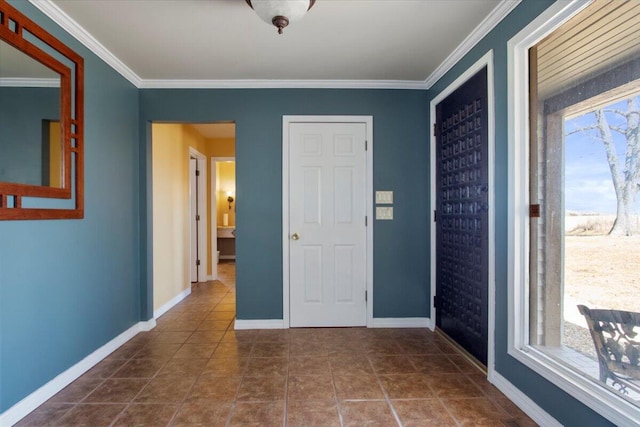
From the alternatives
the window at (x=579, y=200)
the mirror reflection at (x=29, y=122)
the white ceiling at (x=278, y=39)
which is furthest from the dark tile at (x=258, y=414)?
the white ceiling at (x=278, y=39)

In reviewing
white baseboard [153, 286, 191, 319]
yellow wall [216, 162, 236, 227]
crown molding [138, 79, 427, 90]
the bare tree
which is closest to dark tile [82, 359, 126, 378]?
white baseboard [153, 286, 191, 319]

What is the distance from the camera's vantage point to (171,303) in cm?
396

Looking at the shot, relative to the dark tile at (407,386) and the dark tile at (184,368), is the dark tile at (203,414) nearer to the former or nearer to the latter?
the dark tile at (184,368)

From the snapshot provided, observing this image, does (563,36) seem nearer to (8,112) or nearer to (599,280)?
(599,280)

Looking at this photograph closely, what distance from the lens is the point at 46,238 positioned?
1.98 metres

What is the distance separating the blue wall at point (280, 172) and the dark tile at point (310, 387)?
103cm

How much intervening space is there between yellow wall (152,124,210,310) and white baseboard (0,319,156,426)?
83cm

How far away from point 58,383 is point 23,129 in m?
1.60

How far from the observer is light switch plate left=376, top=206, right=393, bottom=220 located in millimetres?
3232

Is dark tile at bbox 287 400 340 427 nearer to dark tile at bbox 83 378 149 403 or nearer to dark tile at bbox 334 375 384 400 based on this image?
dark tile at bbox 334 375 384 400

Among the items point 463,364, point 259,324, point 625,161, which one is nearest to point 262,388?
point 259,324

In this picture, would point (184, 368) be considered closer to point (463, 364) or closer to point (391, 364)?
point (391, 364)

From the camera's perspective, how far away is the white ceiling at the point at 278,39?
80.6 inches

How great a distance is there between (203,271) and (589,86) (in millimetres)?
5267
